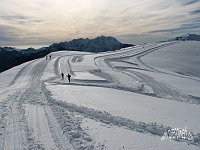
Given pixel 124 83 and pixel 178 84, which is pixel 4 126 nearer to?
pixel 124 83

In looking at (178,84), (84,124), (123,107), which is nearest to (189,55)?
(178,84)

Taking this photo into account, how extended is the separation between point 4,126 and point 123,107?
8.40 meters

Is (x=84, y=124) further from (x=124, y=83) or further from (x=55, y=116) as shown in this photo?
(x=124, y=83)

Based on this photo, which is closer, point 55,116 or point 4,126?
point 4,126

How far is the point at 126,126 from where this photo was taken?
16.0 m

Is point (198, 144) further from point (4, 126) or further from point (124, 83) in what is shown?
point (124, 83)

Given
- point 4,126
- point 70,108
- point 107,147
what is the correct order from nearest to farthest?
point 107,147, point 4,126, point 70,108

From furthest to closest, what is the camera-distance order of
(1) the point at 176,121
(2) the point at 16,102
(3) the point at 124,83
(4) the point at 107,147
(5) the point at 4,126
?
(3) the point at 124,83 → (2) the point at 16,102 → (1) the point at 176,121 → (5) the point at 4,126 → (4) the point at 107,147

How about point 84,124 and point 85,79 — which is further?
point 85,79

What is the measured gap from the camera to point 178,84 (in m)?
39.4

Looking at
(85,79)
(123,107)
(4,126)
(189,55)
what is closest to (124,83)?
(85,79)

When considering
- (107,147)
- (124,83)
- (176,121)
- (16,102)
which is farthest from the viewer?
(124,83)

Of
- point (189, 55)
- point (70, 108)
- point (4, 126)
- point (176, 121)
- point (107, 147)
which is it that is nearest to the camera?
point (107, 147)

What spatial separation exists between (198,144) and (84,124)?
6.04m
